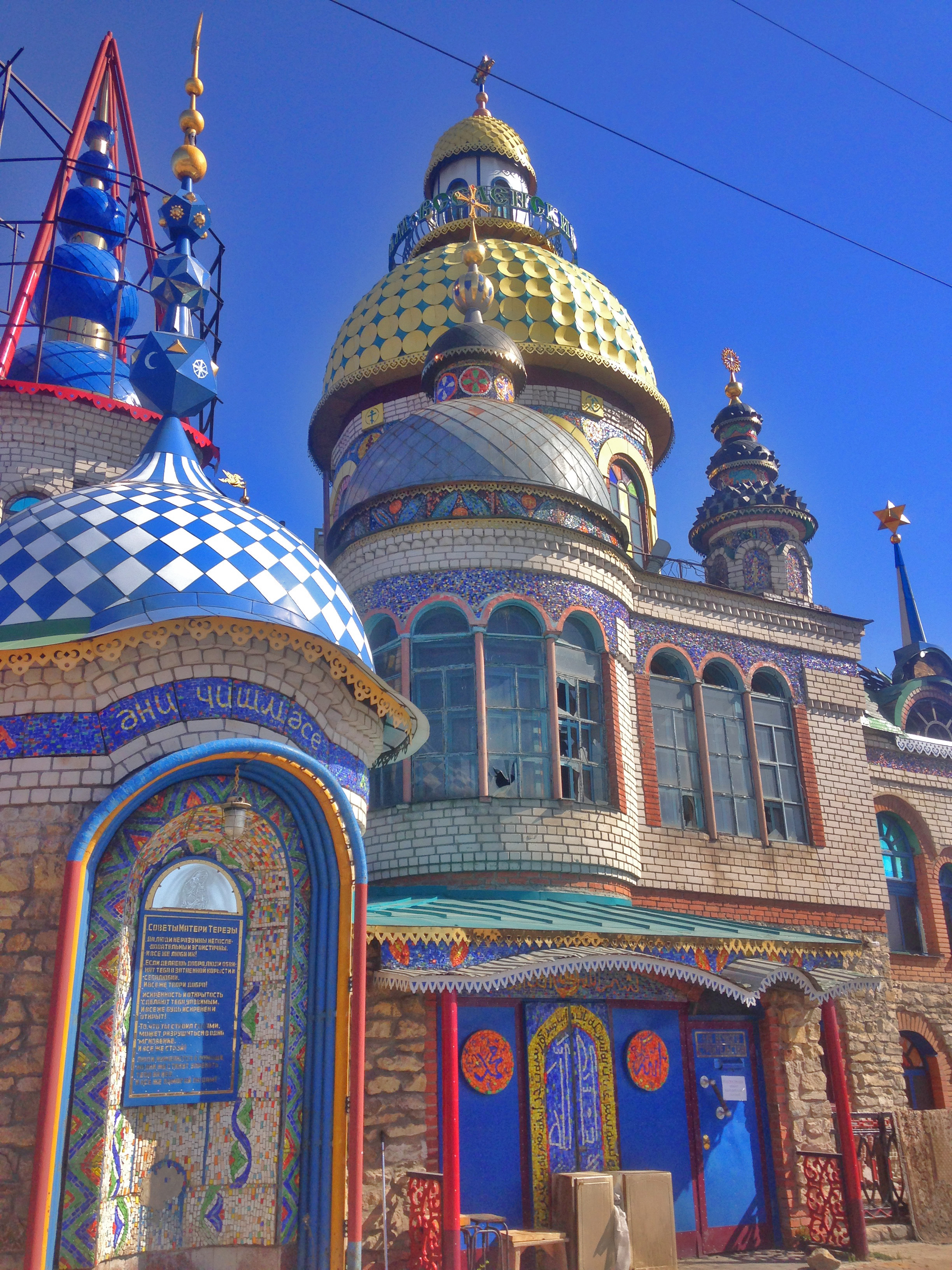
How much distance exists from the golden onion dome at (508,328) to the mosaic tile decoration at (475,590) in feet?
18.8

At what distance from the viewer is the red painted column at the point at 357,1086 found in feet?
Answer: 21.7

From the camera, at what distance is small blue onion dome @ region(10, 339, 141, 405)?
13.9 m

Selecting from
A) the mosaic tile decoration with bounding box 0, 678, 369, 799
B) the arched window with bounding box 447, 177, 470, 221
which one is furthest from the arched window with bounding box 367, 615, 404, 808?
the arched window with bounding box 447, 177, 470, 221

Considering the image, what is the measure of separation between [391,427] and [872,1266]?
10061 millimetres

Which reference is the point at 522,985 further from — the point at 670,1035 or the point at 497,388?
the point at 497,388

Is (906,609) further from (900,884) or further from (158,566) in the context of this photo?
(158,566)

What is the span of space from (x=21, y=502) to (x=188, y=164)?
13.6 ft

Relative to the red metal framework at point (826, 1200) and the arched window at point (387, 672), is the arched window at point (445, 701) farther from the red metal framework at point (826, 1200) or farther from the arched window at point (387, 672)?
the red metal framework at point (826, 1200)

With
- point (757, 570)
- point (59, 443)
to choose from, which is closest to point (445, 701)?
point (59, 443)

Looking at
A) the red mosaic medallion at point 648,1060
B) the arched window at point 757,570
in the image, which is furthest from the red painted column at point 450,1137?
the arched window at point 757,570

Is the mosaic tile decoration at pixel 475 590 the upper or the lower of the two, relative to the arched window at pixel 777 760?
upper

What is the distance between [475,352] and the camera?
1422 cm

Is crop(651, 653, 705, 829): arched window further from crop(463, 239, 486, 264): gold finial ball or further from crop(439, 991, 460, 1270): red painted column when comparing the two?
crop(463, 239, 486, 264): gold finial ball

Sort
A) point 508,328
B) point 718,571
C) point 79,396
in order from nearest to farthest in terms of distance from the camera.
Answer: point 79,396
point 508,328
point 718,571
